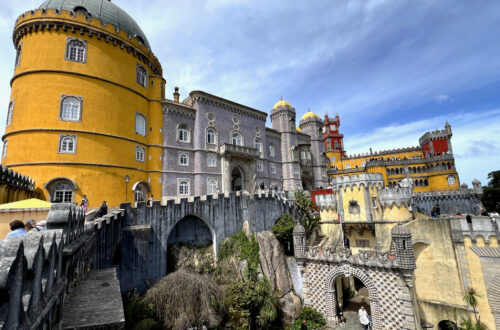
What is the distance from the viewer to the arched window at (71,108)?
20223 millimetres

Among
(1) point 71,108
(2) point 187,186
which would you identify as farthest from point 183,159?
(1) point 71,108

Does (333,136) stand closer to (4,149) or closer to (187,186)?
(187,186)

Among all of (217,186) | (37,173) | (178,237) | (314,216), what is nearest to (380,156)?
(314,216)

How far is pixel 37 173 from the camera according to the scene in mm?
18672

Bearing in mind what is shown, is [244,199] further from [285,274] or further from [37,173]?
[37,173]

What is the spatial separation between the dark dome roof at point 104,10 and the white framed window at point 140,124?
7.98 meters

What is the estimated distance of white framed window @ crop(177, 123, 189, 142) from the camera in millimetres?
27608

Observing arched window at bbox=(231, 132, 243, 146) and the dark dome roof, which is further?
arched window at bbox=(231, 132, 243, 146)

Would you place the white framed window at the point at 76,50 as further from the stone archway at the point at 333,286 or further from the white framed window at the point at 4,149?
the stone archway at the point at 333,286

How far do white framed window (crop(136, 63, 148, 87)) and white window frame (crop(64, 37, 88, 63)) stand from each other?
15.3ft

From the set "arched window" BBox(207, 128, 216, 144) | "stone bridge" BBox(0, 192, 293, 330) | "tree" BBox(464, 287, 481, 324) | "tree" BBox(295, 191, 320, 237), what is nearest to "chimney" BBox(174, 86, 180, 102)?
"arched window" BBox(207, 128, 216, 144)

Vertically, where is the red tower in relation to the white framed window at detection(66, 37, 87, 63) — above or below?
above

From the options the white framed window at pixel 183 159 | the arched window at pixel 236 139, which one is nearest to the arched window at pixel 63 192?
the white framed window at pixel 183 159

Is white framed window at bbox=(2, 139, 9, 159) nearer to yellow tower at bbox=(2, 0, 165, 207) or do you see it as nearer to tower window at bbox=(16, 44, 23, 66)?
yellow tower at bbox=(2, 0, 165, 207)
